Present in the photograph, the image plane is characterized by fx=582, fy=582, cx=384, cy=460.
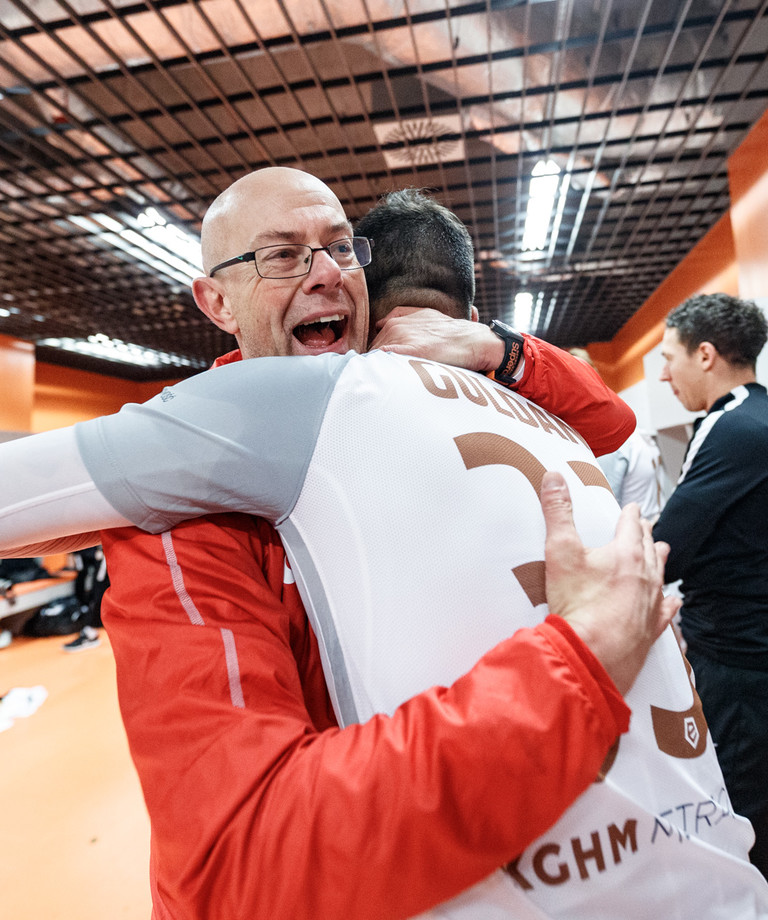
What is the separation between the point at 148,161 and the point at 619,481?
149 inches

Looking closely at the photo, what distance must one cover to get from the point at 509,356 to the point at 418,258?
272 mm

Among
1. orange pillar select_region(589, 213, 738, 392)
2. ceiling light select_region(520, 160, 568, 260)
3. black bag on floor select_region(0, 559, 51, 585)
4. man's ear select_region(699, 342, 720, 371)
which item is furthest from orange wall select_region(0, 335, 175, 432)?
orange pillar select_region(589, 213, 738, 392)

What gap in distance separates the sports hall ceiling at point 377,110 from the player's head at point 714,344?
5.63 ft

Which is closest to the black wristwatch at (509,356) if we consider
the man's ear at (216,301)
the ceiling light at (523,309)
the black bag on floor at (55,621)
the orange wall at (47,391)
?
the man's ear at (216,301)

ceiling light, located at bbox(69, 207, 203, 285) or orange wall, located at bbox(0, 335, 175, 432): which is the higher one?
ceiling light, located at bbox(69, 207, 203, 285)

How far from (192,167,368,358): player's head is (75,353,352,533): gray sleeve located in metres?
0.41

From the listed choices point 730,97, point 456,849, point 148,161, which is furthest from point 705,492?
point 148,161

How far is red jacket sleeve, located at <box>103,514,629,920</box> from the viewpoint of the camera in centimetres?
53

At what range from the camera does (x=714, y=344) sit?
215cm

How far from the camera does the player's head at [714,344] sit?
212 centimetres

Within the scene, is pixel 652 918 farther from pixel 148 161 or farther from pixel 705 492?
pixel 148 161

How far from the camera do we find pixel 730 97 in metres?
3.62

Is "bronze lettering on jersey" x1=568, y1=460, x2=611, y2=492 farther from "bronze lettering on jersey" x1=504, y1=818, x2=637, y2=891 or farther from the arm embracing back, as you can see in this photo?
the arm embracing back

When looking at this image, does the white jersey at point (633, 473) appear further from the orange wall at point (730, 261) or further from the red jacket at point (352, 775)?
the red jacket at point (352, 775)
